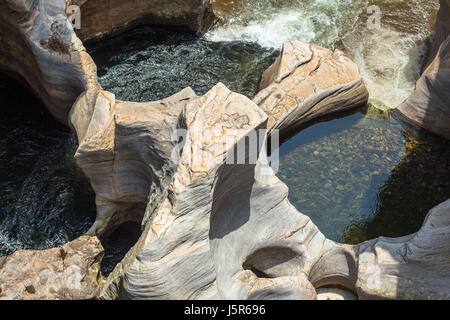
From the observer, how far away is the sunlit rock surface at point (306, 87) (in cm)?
588

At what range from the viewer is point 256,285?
4.25 metres

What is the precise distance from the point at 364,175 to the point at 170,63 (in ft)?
9.43

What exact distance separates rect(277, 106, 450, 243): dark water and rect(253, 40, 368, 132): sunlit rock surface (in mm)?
231

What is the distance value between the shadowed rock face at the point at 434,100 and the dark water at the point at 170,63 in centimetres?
190

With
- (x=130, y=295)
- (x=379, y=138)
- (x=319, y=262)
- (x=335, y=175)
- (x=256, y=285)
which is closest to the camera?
(x=130, y=295)

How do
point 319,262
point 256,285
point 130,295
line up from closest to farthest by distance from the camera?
1. point 130,295
2. point 256,285
3. point 319,262

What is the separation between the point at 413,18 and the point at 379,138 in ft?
9.30

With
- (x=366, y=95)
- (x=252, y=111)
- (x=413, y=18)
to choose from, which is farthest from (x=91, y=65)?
(x=413, y=18)

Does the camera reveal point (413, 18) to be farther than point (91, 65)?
Yes

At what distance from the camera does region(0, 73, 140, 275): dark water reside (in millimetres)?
5086

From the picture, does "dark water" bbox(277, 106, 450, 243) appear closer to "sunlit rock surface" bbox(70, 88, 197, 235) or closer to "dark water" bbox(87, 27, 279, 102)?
"dark water" bbox(87, 27, 279, 102)

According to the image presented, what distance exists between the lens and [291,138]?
6047 mm

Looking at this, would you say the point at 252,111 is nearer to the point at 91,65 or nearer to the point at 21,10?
the point at 91,65

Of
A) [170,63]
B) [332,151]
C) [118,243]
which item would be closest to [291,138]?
[332,151]
